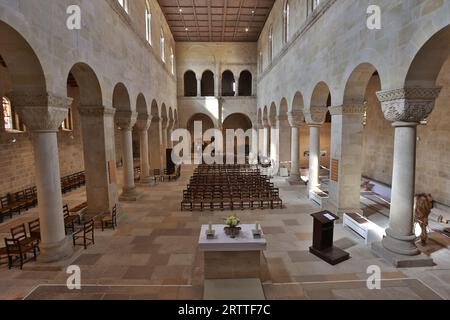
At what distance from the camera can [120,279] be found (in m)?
6.64

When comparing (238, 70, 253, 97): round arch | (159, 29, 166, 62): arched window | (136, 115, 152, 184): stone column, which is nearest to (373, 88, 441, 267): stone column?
(136, 115, 152, 184): stone column

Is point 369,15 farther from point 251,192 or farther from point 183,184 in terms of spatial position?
point 183,184

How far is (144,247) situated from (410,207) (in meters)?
7.02

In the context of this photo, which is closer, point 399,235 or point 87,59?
point 399,235

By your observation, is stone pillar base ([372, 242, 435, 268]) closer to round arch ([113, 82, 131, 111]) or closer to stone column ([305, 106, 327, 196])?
stone column ([305, 106, 327, 196])

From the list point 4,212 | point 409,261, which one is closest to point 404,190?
point 409,261

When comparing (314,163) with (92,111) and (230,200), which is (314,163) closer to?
(230,200)

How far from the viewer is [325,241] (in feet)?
25.3

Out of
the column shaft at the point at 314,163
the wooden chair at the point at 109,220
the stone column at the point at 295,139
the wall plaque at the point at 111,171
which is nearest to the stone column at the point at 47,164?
the wooden chair at the point at 109,220

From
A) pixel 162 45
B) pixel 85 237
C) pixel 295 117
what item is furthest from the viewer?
pixel 162 45

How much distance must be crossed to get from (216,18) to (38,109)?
62.6 feet

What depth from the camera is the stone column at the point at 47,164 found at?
6832 millimetres

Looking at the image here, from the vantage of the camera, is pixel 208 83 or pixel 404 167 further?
pixel 208 83
